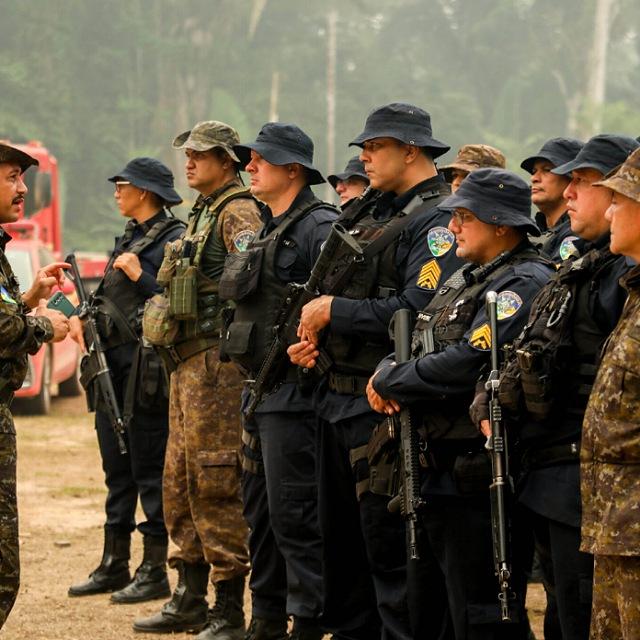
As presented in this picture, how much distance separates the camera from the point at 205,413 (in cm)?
662

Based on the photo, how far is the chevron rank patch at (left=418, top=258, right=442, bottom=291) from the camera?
5.24 metres

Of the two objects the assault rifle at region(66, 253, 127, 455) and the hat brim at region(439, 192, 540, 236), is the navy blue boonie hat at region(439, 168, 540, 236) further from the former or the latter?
the assault rifle at region(66, 253, 127, 455)

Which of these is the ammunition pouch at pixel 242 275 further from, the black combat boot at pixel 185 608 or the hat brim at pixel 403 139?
the black combat boot at pixel 185 608

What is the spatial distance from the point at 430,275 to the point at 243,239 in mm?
1457

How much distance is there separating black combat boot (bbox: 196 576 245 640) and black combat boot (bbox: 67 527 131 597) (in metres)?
1.22

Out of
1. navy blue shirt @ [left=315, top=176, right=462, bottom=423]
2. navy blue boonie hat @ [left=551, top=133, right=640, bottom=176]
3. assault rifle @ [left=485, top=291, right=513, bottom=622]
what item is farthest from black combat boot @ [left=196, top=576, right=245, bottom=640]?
navy blue boonie hat @ [left=551, top=133, right=640, bottom=176]

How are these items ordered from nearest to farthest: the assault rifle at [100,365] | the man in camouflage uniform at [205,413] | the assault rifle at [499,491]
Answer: the assault rifle at [499,491]
the man in camouflage uniform at [205,413]
the assault rifle at [100,365]

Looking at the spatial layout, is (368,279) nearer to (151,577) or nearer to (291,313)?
(291,313)

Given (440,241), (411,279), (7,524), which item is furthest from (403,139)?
(7,524)

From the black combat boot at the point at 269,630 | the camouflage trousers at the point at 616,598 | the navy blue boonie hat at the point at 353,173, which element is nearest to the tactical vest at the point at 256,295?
the black combat boot at the point at 269,630

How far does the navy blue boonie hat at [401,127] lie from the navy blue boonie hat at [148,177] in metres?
2.14

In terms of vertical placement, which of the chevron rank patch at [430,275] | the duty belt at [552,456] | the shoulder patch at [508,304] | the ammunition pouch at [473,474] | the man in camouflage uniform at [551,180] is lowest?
the ammunition pouch at [473,474]

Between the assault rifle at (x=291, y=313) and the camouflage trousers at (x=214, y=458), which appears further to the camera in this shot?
the camouflage trousers at (x=214, y=458)

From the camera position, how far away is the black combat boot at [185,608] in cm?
673
